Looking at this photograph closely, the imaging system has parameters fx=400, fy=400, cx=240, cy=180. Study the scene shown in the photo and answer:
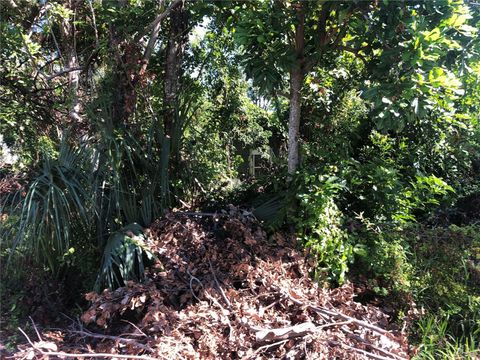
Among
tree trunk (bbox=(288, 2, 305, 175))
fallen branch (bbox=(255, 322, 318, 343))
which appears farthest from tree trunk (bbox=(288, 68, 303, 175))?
fallen branch (bbox=(255, 322, 318, 343))

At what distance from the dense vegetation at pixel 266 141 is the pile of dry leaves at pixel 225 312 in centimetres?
30

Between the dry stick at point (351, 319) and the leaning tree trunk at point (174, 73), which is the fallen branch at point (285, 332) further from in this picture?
the leaning tree trunk at point (174, 73)

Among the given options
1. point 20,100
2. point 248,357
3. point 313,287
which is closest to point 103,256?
point 248,357

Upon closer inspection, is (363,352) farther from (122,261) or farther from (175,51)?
(175,51)

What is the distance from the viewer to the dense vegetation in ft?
11.7

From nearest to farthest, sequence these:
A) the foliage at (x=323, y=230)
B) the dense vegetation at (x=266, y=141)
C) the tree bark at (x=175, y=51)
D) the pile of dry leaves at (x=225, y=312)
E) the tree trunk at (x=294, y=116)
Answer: the pile of dry leaves at (x=225, y=312) < the dense vegetation at (x=266, y=141) < the foliage at (x=323, y=230) < the tree trunk at (x=294, y=116) < the tree bark at (x=175, y=51)

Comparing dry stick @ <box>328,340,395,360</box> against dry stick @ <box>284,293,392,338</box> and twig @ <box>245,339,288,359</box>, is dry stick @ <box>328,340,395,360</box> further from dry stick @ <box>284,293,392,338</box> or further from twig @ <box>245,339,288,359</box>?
twig @ <box>245,339,288,359</box>

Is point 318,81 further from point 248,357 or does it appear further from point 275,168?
point 248,357

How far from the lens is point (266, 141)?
639cm

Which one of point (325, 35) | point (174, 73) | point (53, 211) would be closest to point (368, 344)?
point (53, 211)

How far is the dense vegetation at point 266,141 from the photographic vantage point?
11.7 feet

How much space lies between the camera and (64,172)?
12.4 ft

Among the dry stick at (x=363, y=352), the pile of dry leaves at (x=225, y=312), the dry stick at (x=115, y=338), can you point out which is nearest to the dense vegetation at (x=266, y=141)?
the pile of dry leaves at (x=225, y=312)

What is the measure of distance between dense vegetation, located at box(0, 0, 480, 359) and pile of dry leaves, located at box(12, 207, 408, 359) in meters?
0.30
